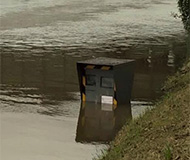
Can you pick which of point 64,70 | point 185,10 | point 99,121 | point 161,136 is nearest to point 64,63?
point 64,70

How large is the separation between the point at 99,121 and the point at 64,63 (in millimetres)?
6431

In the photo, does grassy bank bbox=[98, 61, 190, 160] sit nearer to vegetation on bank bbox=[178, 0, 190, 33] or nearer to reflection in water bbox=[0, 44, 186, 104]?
reflection in water bbox=[0, 44, 186, 104]

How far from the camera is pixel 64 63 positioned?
637 inches

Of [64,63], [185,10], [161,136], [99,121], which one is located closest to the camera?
[161,136]

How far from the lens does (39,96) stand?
12.2m

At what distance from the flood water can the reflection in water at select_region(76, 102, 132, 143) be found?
0.12ft

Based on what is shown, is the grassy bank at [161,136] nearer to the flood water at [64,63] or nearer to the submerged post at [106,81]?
the flood water at [64,63]

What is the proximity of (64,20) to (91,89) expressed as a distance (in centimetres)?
1792

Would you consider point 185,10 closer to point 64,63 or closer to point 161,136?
point 64,63

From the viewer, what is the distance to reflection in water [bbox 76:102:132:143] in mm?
8977

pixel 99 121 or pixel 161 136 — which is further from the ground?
pixel 161 136

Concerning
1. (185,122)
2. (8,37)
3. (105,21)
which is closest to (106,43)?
(8,37)

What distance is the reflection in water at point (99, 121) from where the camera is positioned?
8.98 metres

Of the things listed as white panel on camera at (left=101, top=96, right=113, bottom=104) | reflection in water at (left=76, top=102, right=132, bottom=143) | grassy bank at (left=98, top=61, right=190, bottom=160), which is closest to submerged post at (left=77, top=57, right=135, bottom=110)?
white panel on camera at (left=101, top=96, right=113, bottom=104)
